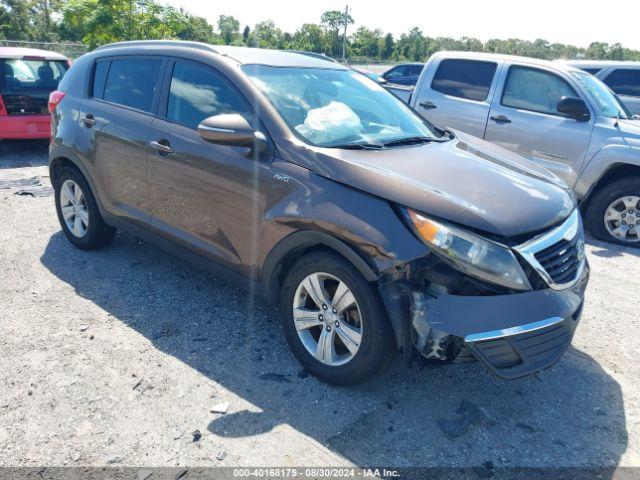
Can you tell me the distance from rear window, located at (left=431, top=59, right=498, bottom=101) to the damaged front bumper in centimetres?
467

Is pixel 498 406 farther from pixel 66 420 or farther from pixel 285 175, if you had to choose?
pixel 66 420

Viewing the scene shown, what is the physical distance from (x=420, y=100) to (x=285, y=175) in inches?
179

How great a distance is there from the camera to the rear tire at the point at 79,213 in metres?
4.63

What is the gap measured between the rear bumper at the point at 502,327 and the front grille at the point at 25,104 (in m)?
8.09

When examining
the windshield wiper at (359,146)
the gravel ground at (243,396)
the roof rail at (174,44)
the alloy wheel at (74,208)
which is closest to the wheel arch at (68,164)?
the alloy wheel at (74,208)

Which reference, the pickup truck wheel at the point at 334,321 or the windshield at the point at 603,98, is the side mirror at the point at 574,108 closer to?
the windshield at the point at 603,98

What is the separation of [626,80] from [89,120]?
8.83 meters

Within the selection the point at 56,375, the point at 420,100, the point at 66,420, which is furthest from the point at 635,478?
the point at 420,100

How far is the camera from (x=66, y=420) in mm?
2729

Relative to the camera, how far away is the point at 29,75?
8648 mm

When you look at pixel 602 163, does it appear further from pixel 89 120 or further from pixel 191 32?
pixel 191 32

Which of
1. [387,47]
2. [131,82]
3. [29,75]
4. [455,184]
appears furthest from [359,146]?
[387,47]

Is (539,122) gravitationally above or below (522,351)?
above

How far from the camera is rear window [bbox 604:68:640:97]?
9.09 m
